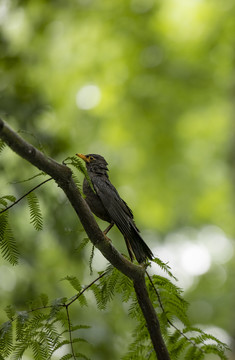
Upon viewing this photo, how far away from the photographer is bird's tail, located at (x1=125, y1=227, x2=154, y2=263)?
3.41 metres

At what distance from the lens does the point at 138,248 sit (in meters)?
3.48

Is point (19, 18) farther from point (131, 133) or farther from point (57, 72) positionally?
point (131, 133)

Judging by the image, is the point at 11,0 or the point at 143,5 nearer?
the point at 11,0

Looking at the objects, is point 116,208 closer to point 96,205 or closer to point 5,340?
point 96,205

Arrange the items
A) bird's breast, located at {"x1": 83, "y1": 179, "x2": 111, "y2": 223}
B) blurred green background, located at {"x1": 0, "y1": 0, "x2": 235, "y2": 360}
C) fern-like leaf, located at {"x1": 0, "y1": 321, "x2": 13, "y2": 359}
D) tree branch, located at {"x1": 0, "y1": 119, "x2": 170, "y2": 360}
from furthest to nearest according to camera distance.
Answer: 1. blurred green background, located at {"x1": 0, "y1": 0, "x2": 235, "y2": 360}
2. bird's breast, located at {"x1": 83, "y1": 179, "x2": 111, "y2": 223}
3. fern-like leaf, located at {"x1": 0, "y1": 321, "x2": 13, "y2": 359}
4. tree branch, located at {"x1": 0, "y1": 119, "x2": 170, "y2": 360}

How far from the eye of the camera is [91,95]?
13.4m

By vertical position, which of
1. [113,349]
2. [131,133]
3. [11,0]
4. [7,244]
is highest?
[131,133]

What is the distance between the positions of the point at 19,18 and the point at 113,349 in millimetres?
7485

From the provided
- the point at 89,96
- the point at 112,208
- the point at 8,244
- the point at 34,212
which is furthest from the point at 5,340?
the point at 89,96

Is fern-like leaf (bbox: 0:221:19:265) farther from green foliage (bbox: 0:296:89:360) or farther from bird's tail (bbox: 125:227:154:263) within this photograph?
bird's tail (bbox: 125:227:154:263)

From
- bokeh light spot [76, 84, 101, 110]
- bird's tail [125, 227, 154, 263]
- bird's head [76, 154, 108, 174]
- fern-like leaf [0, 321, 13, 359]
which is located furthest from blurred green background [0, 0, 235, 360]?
fern-like leaf [0, 321, 13, 359]

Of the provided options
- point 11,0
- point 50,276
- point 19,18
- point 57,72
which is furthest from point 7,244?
point 57,72

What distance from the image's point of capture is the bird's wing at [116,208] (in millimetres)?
3717

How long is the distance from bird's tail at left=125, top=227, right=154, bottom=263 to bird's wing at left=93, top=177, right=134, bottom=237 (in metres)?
0.06
